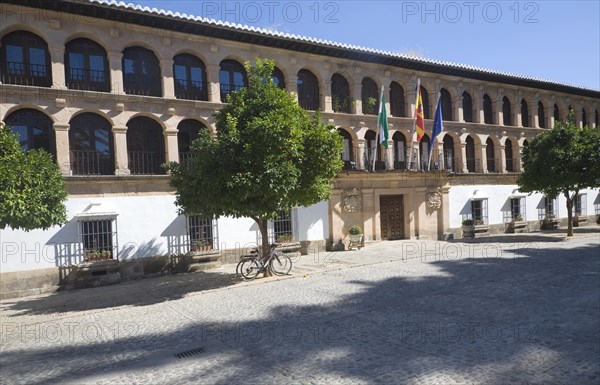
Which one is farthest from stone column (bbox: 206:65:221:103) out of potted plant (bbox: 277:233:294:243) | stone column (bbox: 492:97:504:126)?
stone column (bbox: 492:97:504:126)

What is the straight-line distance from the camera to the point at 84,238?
14.2m

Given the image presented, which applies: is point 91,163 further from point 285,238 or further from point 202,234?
point 285,238

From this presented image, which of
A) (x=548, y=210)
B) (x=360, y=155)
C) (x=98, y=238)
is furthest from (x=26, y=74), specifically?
(x=548, y=210)

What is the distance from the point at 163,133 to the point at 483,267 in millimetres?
12933

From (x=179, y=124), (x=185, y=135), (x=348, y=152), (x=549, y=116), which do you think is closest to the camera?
(x=179, y=124)

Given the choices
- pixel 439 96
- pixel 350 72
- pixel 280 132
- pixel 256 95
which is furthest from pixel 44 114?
pixel 439 96

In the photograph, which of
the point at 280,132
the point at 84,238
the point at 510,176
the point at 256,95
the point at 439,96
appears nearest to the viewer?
the point at 280,132

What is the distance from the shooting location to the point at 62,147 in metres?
14.2

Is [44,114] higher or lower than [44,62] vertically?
lower

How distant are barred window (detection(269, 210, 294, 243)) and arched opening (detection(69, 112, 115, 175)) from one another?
711 centimetres

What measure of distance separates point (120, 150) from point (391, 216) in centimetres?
1370

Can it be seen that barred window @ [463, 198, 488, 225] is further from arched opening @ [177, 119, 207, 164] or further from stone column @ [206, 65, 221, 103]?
arched opening @ [177, 119, 207, 164]

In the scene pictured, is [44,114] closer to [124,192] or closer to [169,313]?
[124,192]

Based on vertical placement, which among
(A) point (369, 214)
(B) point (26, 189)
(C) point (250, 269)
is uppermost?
(B) point (26, 189)
